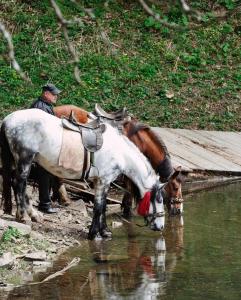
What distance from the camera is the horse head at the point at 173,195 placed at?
13.4 meters

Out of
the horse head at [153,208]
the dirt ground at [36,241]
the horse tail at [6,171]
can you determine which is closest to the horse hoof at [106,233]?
the dirt ground at [36,241]

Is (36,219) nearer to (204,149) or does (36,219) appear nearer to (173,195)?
(173,195)

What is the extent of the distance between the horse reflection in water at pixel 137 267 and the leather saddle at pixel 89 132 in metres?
1.31

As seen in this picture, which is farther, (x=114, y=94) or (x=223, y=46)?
(x=223, y=46)

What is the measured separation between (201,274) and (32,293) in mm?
2164

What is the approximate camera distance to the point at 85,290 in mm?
8914

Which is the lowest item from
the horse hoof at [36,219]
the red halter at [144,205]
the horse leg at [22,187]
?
the horse hoof at [36,219]

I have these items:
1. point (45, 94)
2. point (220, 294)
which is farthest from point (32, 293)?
point (45, 94)

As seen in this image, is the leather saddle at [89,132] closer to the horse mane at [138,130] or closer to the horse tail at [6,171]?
the horse tail at [6,171]

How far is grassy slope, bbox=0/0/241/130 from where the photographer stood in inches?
894

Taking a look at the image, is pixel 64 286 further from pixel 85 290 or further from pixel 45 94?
pixel 45 94

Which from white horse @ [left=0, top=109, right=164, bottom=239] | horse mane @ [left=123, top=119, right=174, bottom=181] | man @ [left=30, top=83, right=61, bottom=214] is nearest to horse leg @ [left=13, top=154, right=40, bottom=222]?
white horse @ [left=0, top=109, right=164, bottom=239]

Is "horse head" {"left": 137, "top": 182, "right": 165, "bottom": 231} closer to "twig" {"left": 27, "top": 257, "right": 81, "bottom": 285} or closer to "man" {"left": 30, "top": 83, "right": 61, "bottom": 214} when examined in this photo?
"man" {"left": 30, "top": 83, "right": 61, "bottom": 214}

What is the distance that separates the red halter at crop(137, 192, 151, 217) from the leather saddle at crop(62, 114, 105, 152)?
1053mm
